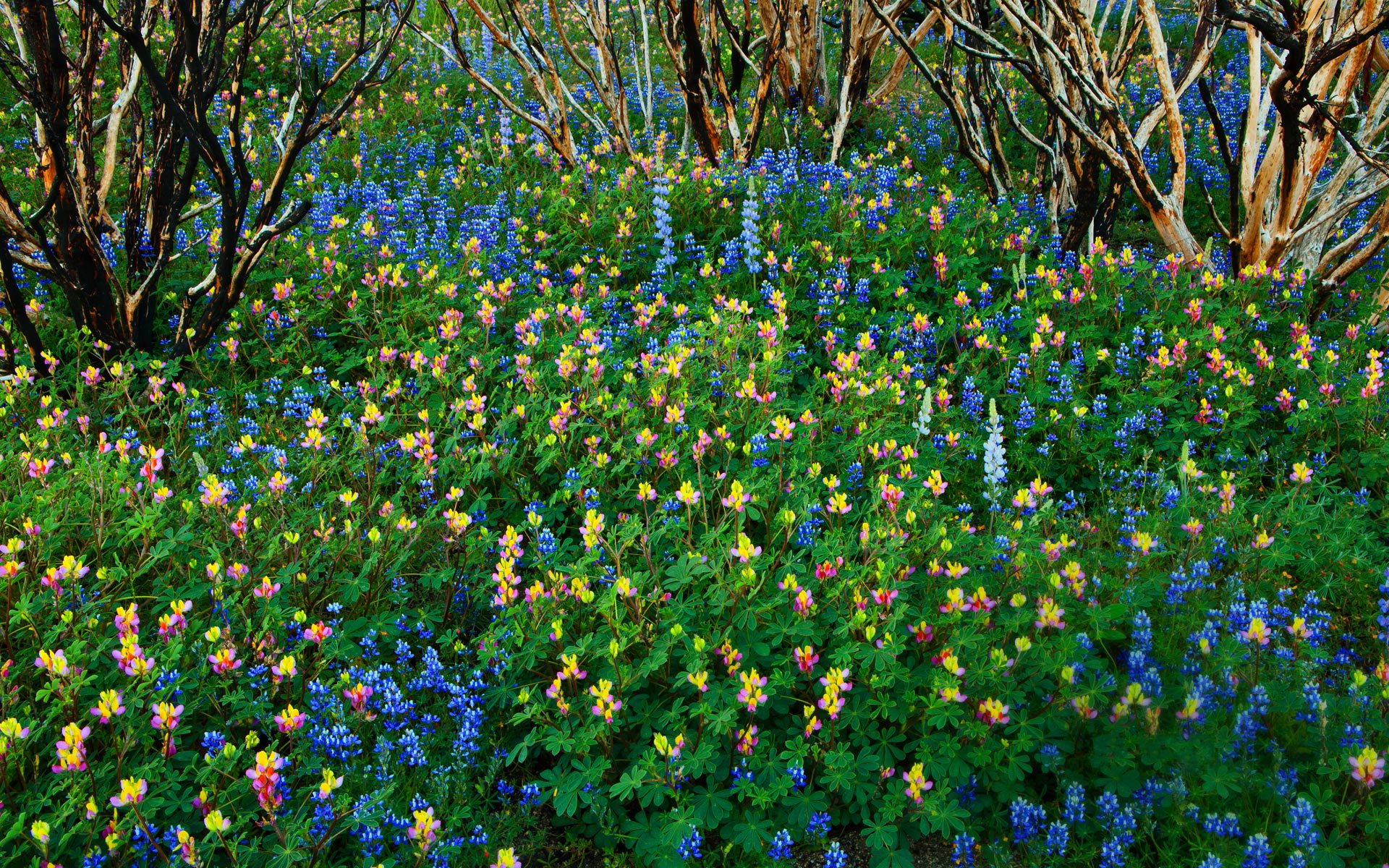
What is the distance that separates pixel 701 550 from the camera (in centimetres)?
316

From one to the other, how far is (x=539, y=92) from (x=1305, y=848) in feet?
20.6

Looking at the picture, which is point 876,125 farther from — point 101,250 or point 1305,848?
point 1305,848

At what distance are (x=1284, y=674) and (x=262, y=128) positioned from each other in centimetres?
804

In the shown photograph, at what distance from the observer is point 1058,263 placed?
18.2 feet

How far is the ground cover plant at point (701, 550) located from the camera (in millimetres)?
2512

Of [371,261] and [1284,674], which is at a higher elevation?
[371,261]

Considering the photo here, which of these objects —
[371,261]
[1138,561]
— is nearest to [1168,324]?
[1138,561]

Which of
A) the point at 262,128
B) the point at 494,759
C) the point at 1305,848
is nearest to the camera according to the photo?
the point at 1305,848

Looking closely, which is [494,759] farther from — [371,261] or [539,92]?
[539,92]

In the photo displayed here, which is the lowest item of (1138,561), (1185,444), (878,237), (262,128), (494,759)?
(494,759)

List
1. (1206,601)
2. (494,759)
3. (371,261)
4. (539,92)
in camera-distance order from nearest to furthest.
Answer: (494,759), (1206,601), (371,261), (539,92)

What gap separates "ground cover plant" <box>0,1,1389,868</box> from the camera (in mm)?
2512

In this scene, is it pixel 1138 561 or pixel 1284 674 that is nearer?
pixel 1284 674

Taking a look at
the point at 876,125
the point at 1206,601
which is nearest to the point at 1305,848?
the point at 1206,601
